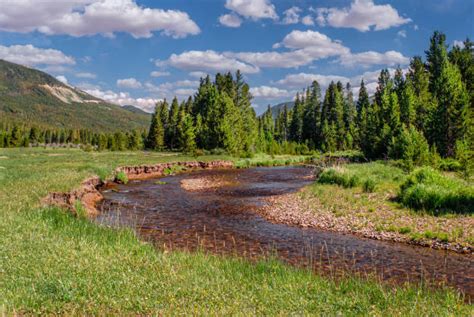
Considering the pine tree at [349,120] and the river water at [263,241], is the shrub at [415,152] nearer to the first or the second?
the river water at [263,241]

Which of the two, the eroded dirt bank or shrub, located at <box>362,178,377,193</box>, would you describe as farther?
shrub, located at <box>362,178,377,193</box>

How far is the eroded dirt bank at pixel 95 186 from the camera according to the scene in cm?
1884

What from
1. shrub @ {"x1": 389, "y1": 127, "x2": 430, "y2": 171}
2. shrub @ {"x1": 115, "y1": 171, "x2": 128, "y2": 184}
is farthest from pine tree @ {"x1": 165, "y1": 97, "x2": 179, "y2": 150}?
shrub @ {"x1": 389, "y1": 127, "x2": 430, "y2": 171}

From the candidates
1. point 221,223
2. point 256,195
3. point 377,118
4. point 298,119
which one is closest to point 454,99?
point 377,118

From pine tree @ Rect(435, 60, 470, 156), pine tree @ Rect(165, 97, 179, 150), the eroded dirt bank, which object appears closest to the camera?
the eroded dirt bank

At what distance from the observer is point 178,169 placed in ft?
165

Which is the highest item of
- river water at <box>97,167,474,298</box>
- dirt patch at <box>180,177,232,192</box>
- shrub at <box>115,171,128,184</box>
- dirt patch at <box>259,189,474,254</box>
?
shrub at <box>115,171,128,184</box>

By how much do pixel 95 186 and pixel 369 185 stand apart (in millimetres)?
20917

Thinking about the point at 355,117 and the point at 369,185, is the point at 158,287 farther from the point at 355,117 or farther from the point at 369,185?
the point at 355,117

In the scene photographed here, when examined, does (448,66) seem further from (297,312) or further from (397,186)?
(297,312)

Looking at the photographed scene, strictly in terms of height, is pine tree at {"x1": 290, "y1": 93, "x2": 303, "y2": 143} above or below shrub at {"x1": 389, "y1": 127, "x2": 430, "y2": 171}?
above

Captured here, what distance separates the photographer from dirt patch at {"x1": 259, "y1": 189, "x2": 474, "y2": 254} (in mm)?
14827

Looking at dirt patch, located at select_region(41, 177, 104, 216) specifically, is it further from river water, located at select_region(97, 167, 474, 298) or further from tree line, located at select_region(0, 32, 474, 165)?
tree line, located at select_region(0, 32, 474, 165)

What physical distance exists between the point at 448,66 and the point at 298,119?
6603 cm
